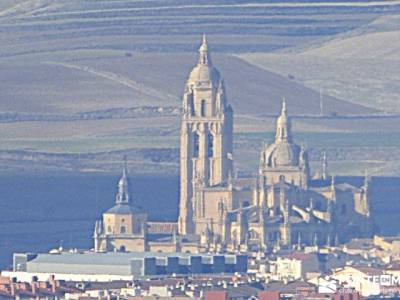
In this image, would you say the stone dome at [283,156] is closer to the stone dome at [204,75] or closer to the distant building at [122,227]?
the stone dome at [204,75]

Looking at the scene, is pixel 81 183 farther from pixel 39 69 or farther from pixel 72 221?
pixel 39 69

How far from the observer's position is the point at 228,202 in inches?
5241

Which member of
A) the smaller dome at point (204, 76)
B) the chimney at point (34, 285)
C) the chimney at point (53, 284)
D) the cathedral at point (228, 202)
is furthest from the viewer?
the smaller dome at point (204, 76)

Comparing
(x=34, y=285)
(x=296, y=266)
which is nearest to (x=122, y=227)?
(x=296, y=266)

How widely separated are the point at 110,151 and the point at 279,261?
48946mm

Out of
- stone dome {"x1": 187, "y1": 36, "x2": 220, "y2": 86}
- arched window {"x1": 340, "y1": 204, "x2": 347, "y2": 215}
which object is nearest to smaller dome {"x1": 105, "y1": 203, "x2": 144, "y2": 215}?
arched window {"x1": 340, "y1": 204, "x2": 347, "y2": 215}

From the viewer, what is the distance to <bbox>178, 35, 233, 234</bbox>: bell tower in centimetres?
13650

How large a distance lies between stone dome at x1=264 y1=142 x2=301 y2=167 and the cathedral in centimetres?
3

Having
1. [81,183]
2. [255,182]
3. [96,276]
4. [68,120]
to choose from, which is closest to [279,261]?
[96,276]

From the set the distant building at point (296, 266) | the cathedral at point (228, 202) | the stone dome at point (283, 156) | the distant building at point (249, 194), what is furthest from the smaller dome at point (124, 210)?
the distant building at point (296, 266)

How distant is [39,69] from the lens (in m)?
194

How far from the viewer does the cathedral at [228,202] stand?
130 meters

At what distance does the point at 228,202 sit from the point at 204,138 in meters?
4.78

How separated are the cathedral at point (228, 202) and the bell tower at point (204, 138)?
0.03 m
